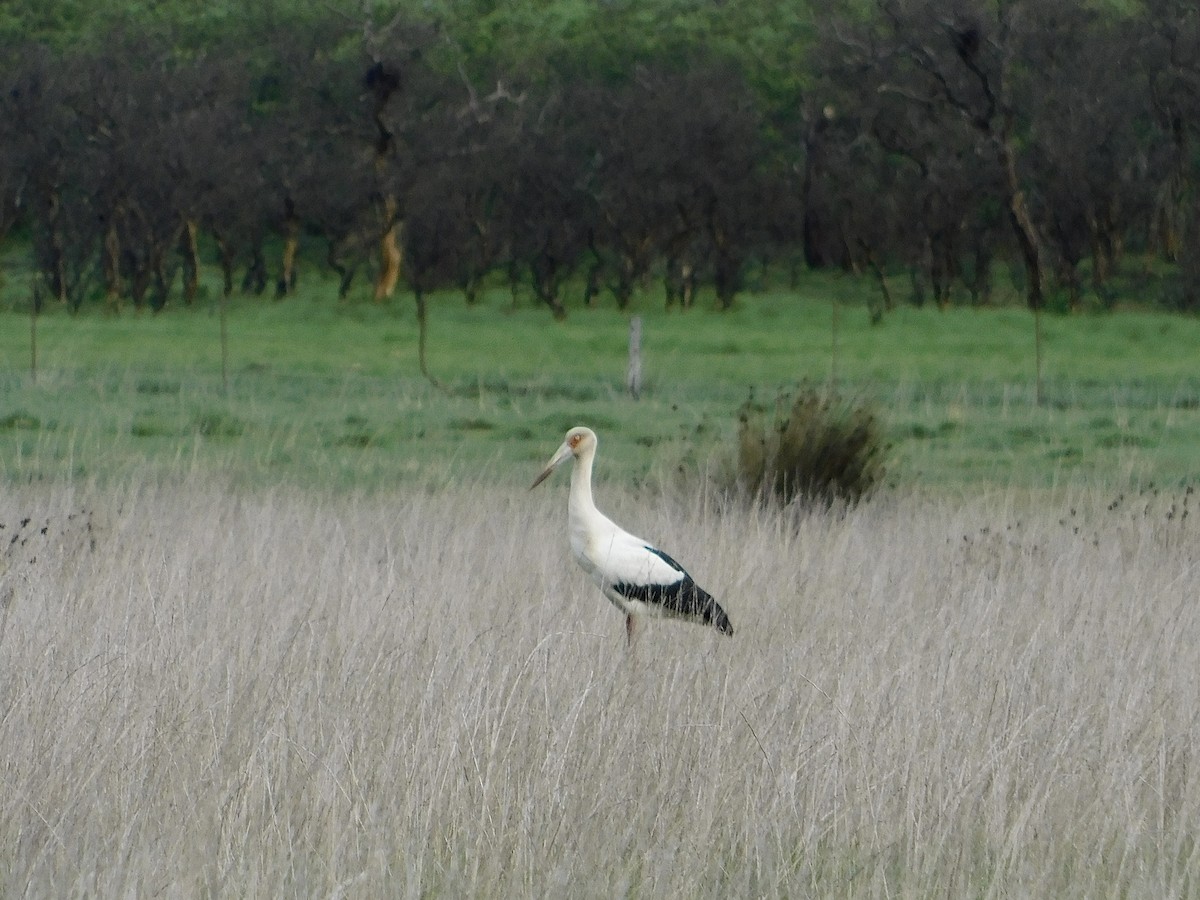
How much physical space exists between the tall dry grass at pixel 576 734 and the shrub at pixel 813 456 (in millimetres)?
2688

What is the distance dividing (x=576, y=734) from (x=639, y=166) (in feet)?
141

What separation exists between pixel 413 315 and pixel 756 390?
17463mm

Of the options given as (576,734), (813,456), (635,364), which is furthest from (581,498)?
(635,364)

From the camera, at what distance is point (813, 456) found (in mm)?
10336

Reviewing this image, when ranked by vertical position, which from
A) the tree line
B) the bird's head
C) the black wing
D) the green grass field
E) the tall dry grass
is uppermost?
the tree line

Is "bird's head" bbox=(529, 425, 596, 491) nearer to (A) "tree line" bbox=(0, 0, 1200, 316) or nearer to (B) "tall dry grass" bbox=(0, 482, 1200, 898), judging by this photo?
(B) "tall dry grass" bbox=(0, 482, 1200, 898)

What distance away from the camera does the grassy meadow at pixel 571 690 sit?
3783 mm

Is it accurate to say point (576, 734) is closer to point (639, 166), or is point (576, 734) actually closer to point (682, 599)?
point (682, 599)

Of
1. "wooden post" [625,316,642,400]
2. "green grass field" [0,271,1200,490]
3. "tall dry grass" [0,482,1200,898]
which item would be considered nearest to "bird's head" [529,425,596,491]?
"tall dry grass" [0,482,1200,898]

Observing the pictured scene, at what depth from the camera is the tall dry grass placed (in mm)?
3738

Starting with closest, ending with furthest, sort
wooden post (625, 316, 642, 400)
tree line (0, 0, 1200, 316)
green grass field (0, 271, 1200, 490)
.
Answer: green grass field (0, 271, 1200, 490) < wooden post (625, 316, 642, 400) < tree line (0, 0, 1200, 316)

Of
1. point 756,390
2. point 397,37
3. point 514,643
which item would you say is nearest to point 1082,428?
point 756,390

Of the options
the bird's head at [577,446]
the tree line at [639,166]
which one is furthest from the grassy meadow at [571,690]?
the tree line at [639,166]

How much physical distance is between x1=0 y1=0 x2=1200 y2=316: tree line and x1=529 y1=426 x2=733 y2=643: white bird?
1363 inches
